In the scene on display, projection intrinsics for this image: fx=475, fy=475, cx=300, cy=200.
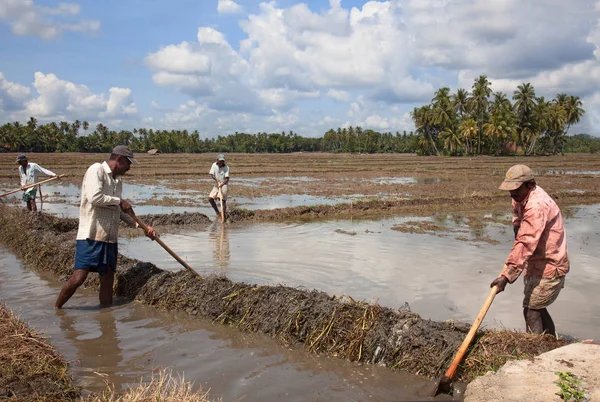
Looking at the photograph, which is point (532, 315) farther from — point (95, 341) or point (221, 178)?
point (221, 178)

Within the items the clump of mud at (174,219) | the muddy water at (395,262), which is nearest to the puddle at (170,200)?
the clump of mud at (174,219)

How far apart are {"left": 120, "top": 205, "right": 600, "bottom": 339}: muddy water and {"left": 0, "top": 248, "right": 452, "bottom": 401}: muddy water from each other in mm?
1634

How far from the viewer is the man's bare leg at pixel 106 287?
5.20m

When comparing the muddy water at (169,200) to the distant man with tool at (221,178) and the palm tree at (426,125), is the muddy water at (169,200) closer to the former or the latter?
the distant man with tool at (221,178)

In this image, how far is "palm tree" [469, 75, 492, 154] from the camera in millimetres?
62469

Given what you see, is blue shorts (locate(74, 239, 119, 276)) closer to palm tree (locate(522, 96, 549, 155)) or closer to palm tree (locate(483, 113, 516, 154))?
palm tree (locate(483, 113, 516, 154))

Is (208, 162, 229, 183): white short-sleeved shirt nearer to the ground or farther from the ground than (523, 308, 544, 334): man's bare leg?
farther from the ground

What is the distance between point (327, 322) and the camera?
4.20 metres

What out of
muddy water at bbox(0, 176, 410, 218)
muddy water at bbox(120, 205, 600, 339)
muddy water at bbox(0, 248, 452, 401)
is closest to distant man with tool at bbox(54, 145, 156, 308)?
muddy water at bbox(0, 248, 452, 401)

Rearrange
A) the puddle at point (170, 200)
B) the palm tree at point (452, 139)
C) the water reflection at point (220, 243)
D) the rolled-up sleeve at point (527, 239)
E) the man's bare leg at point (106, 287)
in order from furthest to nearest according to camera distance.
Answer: the palm tree at point (452, 139) → the puddle at point (170, 200) → the water reflection at point (220, 243) → the man's bare leg at point (106, 287) → the rolled-up sleeve at point (527, 239)

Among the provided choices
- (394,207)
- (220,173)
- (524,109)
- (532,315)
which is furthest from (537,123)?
(532,315)

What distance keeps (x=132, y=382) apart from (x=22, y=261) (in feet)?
16.9

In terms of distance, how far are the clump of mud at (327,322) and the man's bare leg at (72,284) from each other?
775 mm

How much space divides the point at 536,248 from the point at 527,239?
0.56 feet
